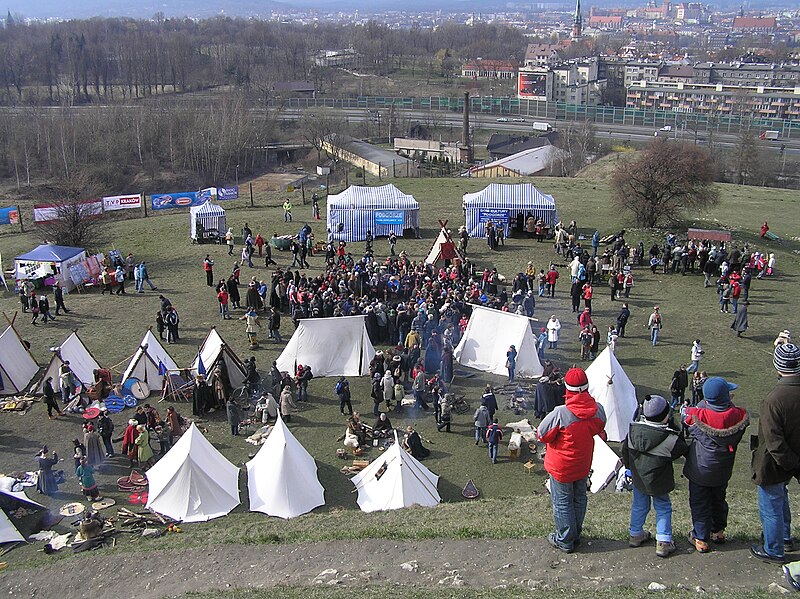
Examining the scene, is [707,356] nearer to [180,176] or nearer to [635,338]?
[635,338]

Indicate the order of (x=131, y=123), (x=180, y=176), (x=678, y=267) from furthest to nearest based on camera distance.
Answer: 1. (x=131, y=123)
2. (x=180, y=176)
3. (x=678, y=267)

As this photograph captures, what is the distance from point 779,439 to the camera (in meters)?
5.45

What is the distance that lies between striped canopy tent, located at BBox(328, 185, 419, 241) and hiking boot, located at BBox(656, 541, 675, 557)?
2257cm

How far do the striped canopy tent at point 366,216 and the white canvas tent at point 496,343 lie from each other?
11159 millimetres

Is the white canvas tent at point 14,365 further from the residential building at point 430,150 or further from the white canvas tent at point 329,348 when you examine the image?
the residential building at point 430,150

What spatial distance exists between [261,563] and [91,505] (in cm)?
519

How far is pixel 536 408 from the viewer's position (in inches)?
586

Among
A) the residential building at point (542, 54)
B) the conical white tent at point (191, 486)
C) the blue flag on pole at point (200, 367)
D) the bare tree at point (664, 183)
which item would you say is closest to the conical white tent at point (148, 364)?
the blue flag on pole at point (200, 367)

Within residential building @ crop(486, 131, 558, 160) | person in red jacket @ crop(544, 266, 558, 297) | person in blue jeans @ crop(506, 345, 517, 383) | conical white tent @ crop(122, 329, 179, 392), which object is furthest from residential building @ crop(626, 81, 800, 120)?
conical white tent @ crop(122, 329, 179, 392)

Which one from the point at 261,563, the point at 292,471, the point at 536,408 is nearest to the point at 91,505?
the point at 292,471

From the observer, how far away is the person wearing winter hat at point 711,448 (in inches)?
225

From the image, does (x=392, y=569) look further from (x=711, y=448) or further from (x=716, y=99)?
(x=716, y=99)

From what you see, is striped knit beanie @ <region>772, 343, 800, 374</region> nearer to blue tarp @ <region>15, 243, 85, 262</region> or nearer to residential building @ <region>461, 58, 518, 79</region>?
blue tarp @ <region>15, 243, 85, 262</region>

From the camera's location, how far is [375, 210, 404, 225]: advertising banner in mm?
28141
